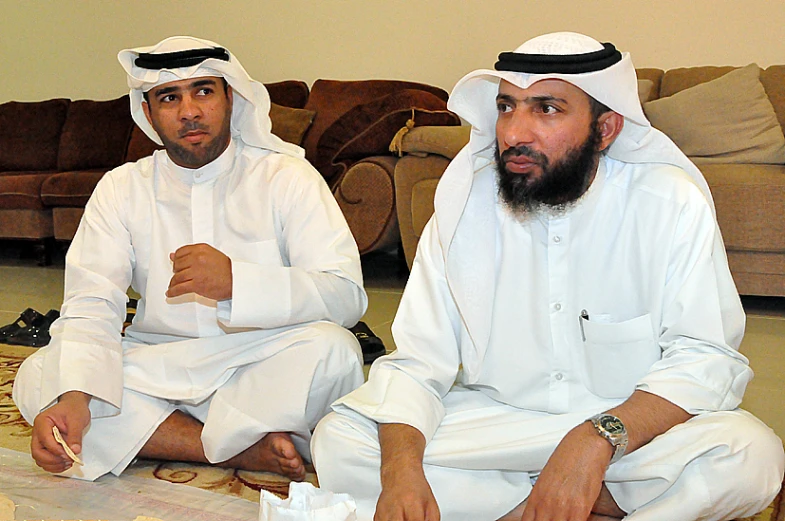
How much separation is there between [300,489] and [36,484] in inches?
49.3

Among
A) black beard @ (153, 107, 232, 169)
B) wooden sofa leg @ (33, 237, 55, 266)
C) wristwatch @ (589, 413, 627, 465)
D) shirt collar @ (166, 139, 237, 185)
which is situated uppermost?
black beard @ (153, 107, 232, 169)

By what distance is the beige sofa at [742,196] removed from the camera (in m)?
3.81

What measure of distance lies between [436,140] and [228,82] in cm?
198

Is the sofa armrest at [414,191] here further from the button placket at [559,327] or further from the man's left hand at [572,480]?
the man's left hand at [572,480]

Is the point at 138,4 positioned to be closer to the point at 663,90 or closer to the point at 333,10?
the point at 333,10

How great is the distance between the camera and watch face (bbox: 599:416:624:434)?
1.54 metres

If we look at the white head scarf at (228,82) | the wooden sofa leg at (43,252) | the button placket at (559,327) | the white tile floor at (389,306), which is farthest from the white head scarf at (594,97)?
the wooden sofa leg at (43,252)

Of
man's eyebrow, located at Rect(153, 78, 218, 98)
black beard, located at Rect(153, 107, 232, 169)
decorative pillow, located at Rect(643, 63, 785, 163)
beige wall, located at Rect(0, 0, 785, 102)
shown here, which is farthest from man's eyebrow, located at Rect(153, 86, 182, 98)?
beige wall, located at Rect(0, 0, 785, 102)

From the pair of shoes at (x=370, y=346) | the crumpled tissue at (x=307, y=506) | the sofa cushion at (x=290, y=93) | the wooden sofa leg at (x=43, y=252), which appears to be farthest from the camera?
the wooden sofa leg at (x=43, y=252)

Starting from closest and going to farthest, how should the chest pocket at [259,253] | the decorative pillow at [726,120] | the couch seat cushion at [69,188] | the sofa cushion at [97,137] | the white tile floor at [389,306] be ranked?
the chest pocket at [259,253]
the white tile floor at [389,306]
the decorative pillow at [726,120]
the couch seat cushion at [69,188]
the sofa cushion at [97,137]

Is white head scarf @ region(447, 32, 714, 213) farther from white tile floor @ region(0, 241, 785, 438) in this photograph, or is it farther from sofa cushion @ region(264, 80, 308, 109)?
sofa cushion @ region(264, 80, 308, 109)

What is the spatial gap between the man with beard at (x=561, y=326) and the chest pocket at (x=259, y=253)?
60 centimetres

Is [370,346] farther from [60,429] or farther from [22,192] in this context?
[22,192]

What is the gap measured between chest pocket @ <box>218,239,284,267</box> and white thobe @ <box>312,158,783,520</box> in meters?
0.60
